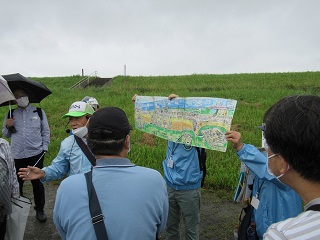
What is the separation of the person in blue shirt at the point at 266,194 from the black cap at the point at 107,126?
40.8 inches

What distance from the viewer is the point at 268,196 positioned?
2203 millimetres

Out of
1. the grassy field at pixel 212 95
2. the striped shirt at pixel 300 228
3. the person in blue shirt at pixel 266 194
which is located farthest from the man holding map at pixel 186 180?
the grassy field at pixel 212 95

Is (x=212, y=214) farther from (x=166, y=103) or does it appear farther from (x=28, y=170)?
(x=28, y=170)

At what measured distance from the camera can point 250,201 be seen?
2.38 m

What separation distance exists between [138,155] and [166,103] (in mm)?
3471

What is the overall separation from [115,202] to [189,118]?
5.11 ft

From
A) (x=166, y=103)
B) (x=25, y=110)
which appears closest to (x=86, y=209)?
(x=166, y=103)

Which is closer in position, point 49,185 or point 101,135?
point 101,135

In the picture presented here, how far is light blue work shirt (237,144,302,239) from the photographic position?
2131 millimetres

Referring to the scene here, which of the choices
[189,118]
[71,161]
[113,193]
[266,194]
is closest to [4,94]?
[71,161]

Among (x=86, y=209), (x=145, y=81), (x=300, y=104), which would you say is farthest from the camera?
(x=145, y=81)

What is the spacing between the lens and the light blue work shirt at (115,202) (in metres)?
1.39

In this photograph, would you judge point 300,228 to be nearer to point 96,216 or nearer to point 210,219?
point 96,216

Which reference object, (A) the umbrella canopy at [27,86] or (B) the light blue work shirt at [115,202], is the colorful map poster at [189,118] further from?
(A) the umbrella canopy at [27,86]
